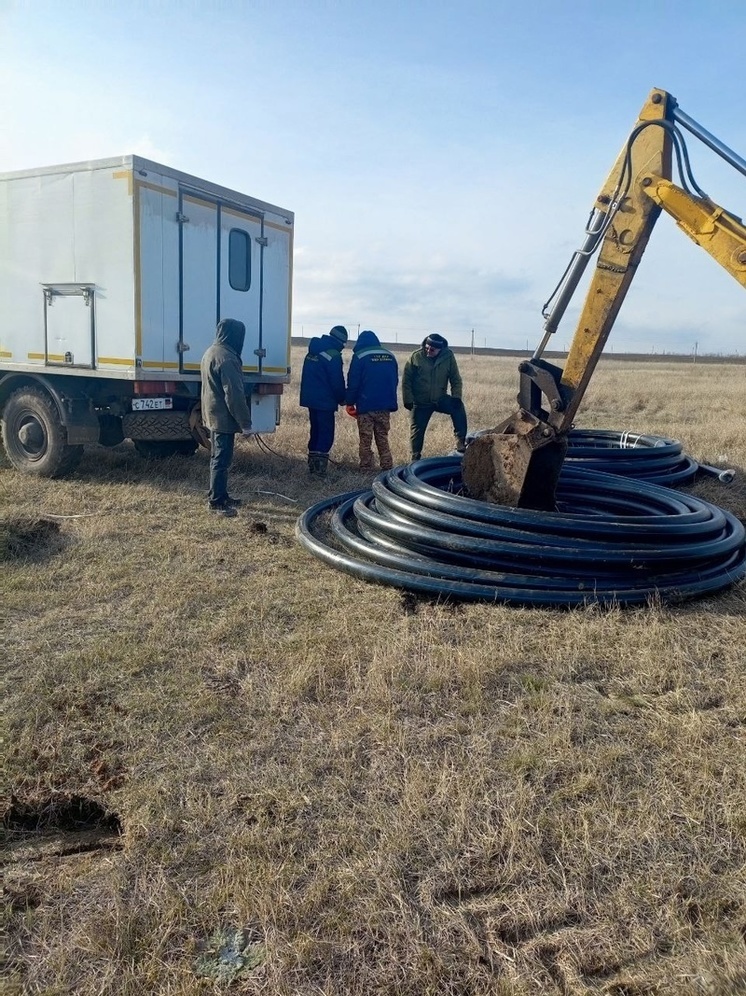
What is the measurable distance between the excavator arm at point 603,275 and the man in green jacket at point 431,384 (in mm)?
3274

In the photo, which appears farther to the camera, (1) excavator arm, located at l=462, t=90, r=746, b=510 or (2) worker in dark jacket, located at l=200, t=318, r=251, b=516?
(2) worker in dark jacket, located at l=200, t=318, r=251, b=516

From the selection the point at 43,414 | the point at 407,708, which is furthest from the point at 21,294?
the point at 407,708

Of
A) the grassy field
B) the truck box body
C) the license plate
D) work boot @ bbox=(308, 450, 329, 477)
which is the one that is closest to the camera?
the grassy field

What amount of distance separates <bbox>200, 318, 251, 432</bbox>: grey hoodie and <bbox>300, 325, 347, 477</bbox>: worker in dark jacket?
1970mm

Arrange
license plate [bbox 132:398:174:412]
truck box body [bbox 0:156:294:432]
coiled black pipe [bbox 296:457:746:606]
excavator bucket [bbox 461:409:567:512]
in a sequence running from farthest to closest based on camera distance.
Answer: license plate [bbox 132:398:174:412], truck box body [bbox 0:156:294:432], excavator bucket [bbox 461:409:567:512], coiled black pipe [bbox 296:457:746:606]

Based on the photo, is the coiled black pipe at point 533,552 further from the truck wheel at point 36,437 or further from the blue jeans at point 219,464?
the truck wheel at point 36,437

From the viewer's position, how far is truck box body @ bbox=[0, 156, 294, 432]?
761 centimetres

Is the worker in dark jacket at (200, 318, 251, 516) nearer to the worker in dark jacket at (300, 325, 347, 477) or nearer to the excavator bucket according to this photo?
the worker in dark jacket at (300, 325, 347, 477)

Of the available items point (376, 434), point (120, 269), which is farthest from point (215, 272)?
point (376, 434)

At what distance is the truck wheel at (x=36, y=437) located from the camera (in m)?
8.31

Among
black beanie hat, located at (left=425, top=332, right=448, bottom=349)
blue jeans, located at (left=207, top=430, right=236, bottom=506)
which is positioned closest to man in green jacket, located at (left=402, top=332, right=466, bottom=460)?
black beanie hat, located at (left=425, top=332, right=448, bottom=349)

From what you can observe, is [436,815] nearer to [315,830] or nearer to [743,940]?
[315,830]

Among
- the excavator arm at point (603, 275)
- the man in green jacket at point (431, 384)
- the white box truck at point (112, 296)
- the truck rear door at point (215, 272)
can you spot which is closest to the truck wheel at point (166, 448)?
the white box truck at point (112, 296)

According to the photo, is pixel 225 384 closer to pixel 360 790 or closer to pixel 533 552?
pixel 533 552
